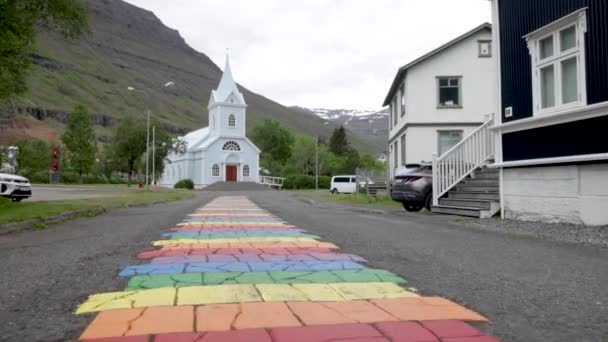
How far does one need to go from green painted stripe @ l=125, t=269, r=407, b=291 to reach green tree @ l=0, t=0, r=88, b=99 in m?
Result: 10.8

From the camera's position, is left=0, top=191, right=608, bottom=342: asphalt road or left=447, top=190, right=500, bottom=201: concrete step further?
left=447, top=190, right=500, bottom=201: concrete step

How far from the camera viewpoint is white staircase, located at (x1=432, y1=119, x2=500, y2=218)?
14.9 meters

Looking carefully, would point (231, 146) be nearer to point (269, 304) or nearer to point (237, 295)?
point (237, 295)

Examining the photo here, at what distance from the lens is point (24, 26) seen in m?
14.3

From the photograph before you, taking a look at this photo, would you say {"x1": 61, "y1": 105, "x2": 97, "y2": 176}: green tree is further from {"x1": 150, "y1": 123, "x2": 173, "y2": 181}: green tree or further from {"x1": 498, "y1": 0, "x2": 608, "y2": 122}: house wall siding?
{"x1": 498, "y1": 0, "x2": 608, "y2": 122}: house wall siding

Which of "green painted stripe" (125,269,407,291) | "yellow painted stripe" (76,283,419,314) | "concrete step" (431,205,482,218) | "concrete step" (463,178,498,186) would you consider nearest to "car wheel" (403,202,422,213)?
"concrete step" (431,205,482,218)

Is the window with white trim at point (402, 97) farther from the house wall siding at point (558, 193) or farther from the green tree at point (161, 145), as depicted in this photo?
the green tree at point (161, 145)

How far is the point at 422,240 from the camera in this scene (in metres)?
8.79

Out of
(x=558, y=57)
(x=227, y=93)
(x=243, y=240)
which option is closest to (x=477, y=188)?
(x=558, y=57)

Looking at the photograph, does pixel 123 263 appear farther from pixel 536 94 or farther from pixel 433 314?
pixel 536 94

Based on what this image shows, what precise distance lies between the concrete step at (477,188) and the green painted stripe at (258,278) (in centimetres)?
941

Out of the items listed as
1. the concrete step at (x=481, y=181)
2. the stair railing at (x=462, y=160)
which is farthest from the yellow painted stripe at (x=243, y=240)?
the stair railing at (x=462, y=160)

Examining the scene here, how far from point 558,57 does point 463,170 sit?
15.4 feet

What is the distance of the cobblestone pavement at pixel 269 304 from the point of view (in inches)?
132
